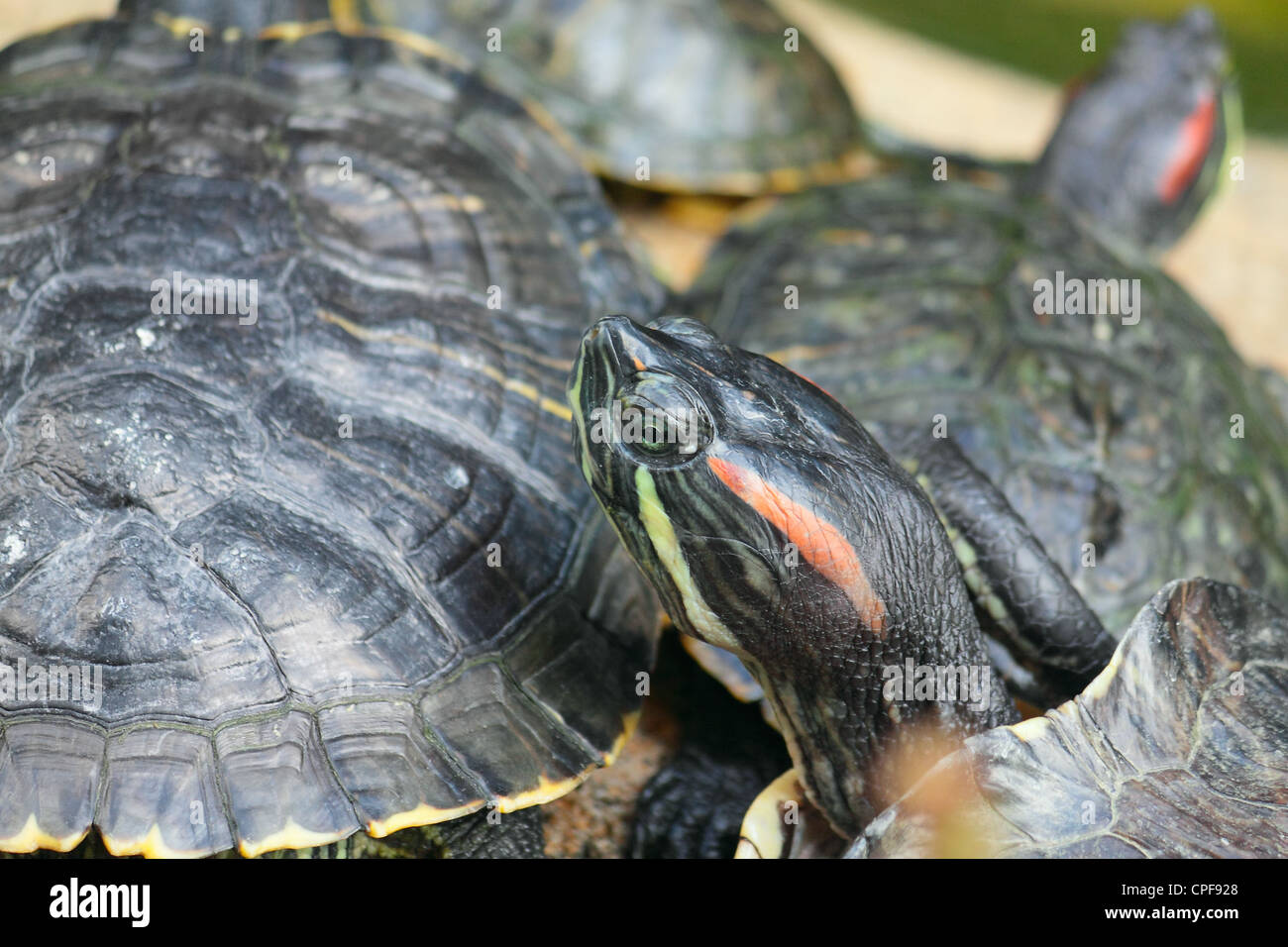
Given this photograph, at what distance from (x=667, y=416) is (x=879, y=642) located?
2.23 ft

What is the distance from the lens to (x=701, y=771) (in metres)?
3.01

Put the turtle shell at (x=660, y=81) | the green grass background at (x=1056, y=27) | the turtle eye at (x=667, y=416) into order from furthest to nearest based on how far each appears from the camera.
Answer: the green grass background at (x=1056, y=27)
the turtle shell at (x=660, y=81)
the turtle eye at (x=667, y=416)

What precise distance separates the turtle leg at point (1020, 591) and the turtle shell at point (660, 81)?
94.0 inches

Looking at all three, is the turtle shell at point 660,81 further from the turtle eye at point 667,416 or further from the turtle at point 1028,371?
the turtle eye at point 667,416

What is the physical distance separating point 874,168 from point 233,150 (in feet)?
10.8

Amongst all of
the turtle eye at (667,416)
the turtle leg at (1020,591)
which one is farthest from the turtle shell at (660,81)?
the turtle eye at (667,416)

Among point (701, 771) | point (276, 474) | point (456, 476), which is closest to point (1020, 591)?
point (701, 771)

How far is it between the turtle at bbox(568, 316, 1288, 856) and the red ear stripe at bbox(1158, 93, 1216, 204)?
294 cm

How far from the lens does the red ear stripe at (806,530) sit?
210 centimetres

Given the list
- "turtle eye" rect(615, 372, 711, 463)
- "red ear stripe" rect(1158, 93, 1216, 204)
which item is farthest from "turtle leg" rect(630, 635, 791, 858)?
"red ear stripe" rect(1158, 93, 1216, 204)

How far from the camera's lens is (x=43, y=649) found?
2189mm

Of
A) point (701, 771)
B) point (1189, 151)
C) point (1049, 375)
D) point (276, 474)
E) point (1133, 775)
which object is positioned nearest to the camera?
point (1133, 775)

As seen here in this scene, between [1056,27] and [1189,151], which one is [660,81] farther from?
[1056,27]
